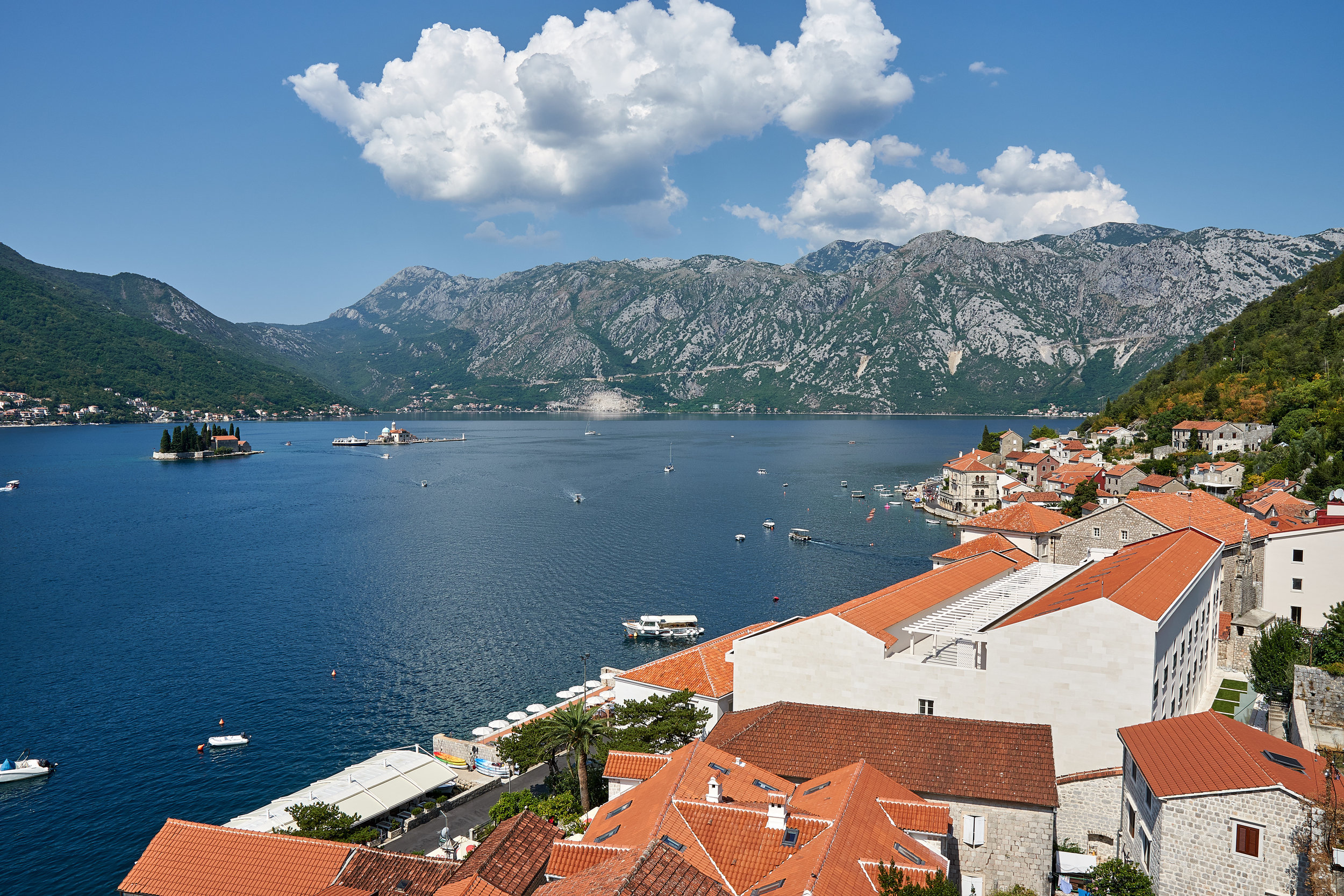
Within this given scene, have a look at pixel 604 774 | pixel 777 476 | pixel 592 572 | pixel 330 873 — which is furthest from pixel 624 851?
pixel 777 476

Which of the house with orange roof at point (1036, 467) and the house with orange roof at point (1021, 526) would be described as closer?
the house with orange roof at point (1021, 526)

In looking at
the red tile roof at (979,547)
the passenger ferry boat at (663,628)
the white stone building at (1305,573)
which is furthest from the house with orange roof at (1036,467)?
the passenger ferry boat at (663,628)

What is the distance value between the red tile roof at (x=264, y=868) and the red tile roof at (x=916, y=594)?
682 inches

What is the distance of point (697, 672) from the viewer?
1455 inches

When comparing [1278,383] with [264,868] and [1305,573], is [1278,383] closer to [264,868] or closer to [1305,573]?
[1305,573]

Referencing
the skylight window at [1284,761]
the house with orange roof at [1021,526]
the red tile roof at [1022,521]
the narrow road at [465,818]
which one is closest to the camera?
the skylight window at [1284,761]

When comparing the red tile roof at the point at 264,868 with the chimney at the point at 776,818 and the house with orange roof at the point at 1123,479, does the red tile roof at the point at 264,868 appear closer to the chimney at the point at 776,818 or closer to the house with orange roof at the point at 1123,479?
the chimney at the point at 776,818

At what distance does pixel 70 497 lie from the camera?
117 m

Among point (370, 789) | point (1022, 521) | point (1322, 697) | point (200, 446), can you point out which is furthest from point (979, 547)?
point (200, 446)

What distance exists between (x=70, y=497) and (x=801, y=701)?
13214cm

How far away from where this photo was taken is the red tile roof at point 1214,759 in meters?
17.5

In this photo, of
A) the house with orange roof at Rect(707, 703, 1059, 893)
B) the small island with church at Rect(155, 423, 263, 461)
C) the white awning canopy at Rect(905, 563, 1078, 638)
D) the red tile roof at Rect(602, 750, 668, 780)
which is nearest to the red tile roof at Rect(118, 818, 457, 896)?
the red tile roof at Rect(602, 750, 668, 780)

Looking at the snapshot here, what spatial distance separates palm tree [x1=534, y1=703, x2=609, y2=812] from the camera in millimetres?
28625

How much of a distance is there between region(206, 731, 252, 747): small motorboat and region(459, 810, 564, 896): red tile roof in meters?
26.1
